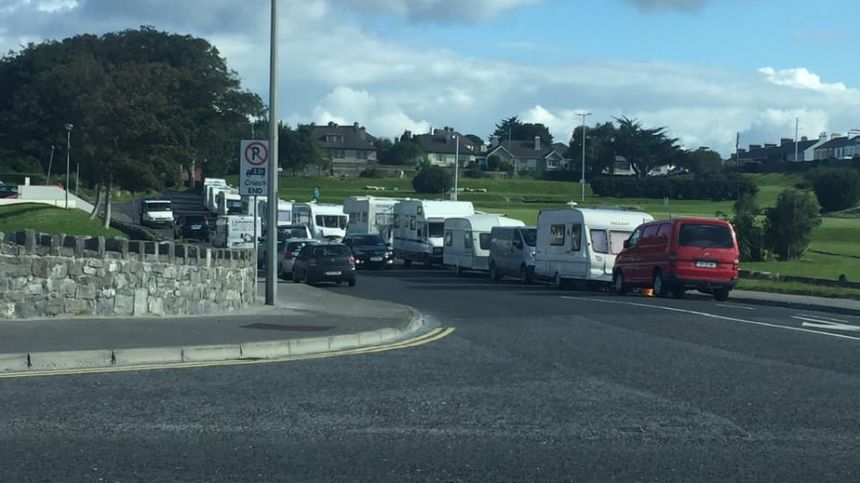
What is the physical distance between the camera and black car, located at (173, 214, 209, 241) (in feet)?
208

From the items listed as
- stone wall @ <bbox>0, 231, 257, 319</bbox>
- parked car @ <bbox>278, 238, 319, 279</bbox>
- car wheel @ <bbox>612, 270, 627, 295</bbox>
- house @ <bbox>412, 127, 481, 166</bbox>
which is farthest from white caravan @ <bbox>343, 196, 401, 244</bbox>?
house @ <bbox>412, 127, 481, 166</bbox>

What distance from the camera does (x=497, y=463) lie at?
797cm

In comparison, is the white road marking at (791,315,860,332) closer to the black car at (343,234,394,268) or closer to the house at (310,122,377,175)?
the black car at (343,234,394,268)

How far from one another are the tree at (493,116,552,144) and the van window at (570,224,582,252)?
145 meters

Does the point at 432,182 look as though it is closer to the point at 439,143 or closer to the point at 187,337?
the point at 439,143

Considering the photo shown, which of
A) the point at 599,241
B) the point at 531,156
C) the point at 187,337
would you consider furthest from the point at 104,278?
the point at 531,156

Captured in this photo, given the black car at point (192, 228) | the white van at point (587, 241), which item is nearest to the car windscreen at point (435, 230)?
the white van at point (587, 241)

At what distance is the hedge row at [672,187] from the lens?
3834 inches

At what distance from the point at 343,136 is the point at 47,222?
111 meters

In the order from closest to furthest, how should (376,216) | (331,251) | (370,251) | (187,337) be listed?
(187,337), (331,251), (370,251), (376,216)

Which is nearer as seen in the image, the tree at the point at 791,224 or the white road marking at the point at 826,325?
the white road marking at the point at 826,325

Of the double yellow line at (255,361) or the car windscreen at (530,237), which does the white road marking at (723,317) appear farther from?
the car windscreen at (530,237)

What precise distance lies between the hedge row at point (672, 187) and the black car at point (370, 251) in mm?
54977

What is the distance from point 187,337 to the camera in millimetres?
14859
